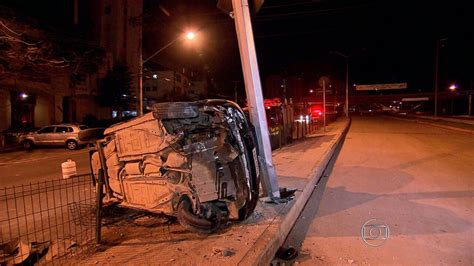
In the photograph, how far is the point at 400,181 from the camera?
834cm

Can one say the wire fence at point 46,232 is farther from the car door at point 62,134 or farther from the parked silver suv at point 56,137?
the car door at point 62,134

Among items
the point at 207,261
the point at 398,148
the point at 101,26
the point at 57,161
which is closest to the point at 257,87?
the point at 207,261

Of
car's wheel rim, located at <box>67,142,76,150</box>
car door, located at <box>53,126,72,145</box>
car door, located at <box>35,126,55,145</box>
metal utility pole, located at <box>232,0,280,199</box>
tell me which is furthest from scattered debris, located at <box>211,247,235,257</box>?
car door, located at <box>35,126,55,145</box>

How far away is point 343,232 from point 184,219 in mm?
2308

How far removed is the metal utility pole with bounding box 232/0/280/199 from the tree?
32991mm

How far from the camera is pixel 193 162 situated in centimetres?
454

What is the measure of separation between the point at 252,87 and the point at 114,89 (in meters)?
33.4

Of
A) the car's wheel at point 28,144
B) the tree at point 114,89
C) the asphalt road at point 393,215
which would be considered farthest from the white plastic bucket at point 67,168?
the tree at point 114,89

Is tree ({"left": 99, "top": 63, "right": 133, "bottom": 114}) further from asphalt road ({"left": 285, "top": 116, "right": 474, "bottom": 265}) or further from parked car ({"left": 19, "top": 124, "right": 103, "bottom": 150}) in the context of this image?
asphalt road ({"left": 285, "top": 116, "right": 474, "bottom": 265})

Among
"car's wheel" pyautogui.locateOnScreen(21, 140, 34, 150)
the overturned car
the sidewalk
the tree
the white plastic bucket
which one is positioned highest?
the tree

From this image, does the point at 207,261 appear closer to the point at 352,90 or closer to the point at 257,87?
the point at 257,87

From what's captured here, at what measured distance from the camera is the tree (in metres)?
36.3

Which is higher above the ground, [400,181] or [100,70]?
[100,70]

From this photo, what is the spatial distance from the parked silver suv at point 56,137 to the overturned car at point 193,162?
1786cm
